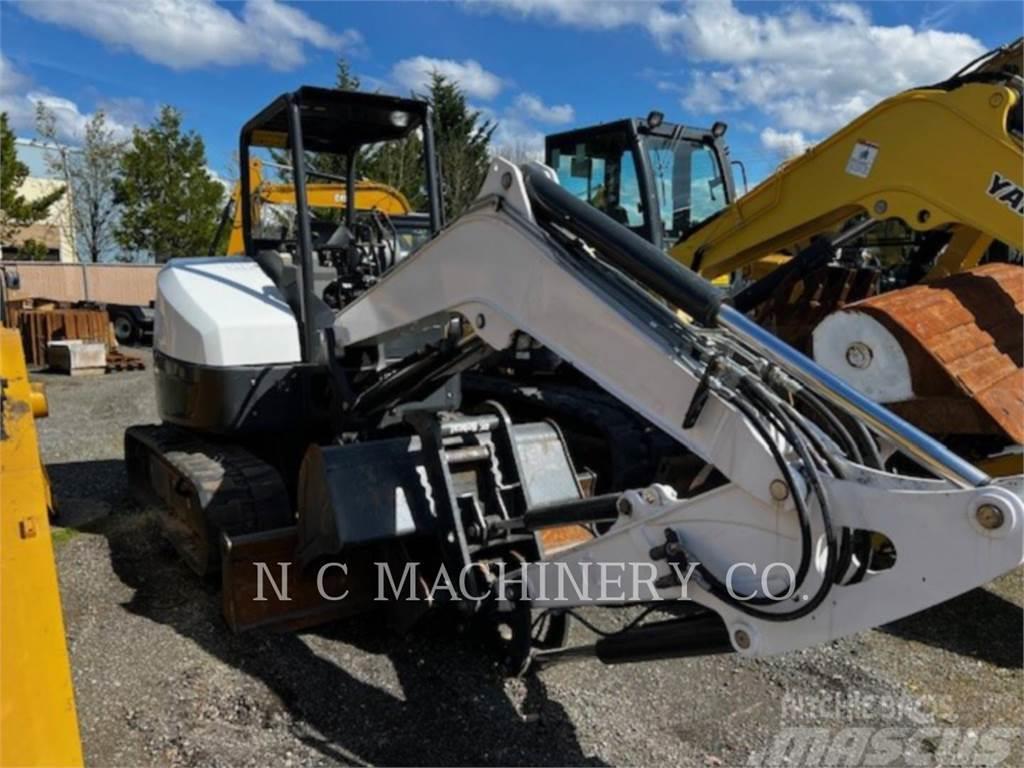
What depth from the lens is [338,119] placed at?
432 centimetres

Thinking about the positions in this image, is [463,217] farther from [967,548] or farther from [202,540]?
[202,540]

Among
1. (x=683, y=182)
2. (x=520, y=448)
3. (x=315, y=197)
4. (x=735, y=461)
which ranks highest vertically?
(x=315, y=197)

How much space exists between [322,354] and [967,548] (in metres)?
2.90

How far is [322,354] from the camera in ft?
13.1

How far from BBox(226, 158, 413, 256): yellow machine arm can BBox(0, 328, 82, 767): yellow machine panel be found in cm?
417

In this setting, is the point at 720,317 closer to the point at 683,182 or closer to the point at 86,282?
the point at 683,182

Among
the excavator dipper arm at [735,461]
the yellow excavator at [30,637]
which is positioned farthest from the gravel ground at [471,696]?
the yellow excavator at [30,637]

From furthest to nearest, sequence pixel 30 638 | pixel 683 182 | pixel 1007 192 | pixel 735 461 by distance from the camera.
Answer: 1. pixel 683 182
2. pixel 1007 192
3. pixel 735 461
4. pixel 30 638

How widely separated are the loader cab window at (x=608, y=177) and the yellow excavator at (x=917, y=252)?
3.45 feet

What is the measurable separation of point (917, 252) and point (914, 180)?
1.57 meters

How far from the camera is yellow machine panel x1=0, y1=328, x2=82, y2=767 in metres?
1.68

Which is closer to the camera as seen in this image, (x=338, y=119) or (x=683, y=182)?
(x=338, y=119)

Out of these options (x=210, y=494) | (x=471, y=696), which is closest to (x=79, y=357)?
(x=210, y=494)

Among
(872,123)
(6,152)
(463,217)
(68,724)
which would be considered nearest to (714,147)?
(872,123)
